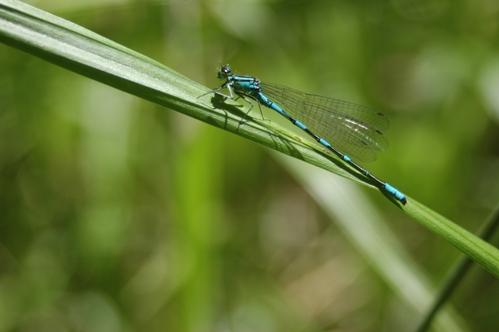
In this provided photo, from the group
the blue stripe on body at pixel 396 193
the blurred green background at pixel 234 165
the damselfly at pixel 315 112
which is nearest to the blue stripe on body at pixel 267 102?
the damselfly at pixel 315 112

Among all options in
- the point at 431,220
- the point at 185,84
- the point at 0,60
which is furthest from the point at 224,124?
the point at 0,60

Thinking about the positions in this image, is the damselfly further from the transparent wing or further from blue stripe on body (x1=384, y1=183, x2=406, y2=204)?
blue stripe on body (x1=384, y1=183, x2=406, y2=204)

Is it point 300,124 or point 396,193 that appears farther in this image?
point 300,124

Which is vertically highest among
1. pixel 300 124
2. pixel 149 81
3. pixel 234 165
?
pixel 149 81

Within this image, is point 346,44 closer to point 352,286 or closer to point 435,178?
point 435,178

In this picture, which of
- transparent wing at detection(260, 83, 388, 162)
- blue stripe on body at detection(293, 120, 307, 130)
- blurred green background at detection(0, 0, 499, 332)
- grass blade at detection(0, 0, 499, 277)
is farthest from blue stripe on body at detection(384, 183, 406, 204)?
blurred green background at detection(0, 0, 499, 332)

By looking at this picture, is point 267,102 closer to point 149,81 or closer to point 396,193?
point 396,193

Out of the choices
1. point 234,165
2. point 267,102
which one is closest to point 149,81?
point 267,102
